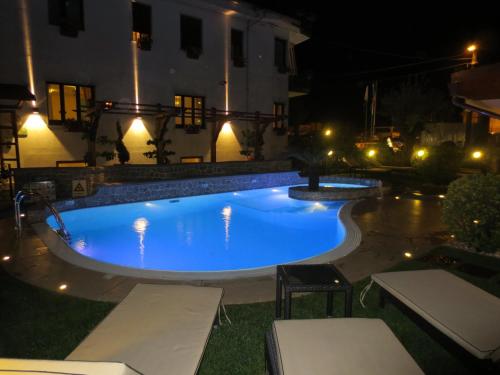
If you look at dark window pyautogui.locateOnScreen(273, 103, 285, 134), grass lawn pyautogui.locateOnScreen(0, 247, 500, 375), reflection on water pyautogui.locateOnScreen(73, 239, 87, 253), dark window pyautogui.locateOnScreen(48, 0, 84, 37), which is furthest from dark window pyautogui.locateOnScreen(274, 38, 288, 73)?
grass lawn pyautogui.locateOnScreen(0, 247, 500, 375)

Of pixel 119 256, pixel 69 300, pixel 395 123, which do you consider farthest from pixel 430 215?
pixel 395 123

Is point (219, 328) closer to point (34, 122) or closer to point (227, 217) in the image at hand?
point (227, 217)

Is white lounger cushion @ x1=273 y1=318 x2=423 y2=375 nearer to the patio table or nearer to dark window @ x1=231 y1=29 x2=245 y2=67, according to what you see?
the patio table

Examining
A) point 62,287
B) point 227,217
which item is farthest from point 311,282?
point 227,217

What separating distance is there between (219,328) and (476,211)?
4.67 m

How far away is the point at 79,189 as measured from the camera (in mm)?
10188

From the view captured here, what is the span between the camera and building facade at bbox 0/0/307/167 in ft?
41.5

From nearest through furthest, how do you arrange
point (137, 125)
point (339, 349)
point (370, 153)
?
1. point (339, 349)
2. point (137, 125)
3. point (370, 153)

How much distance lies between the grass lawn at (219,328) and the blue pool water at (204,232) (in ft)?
8.53

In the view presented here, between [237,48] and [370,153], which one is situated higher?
[237,48]

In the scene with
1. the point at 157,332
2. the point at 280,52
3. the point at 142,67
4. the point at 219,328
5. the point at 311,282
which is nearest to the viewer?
the point at 157,332

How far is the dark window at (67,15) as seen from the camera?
1304 centimetres

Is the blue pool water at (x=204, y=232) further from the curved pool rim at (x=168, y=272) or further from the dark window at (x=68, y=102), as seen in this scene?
the dark window at (x=68, y=102)

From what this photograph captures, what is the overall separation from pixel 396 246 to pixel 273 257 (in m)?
2.48
